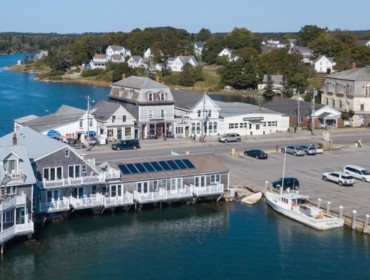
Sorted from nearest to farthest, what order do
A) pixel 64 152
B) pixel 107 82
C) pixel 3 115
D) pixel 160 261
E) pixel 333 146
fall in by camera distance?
1. pixel 160 261
2. pixel 64 152
3. pixel 333 146
4. pixel 3 115
5. pixel 107 82

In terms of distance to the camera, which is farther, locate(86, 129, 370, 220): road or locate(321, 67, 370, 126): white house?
locate(321, 67, 370, 126): white house

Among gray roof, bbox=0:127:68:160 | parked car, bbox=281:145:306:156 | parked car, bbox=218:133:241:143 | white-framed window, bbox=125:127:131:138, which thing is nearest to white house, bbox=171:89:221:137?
parked car, bbox=218:133:241:143

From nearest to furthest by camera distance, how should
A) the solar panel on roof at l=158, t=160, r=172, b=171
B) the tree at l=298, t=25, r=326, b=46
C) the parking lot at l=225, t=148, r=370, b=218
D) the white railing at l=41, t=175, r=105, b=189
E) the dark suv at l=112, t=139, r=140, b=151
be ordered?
1. the white railing at l=41, t=175, r=105, b=189
2. the solar panel on roof at l=158, t=160, r=172, b=171
3. the parking lot at l=225, t=148, r=370, b=218
4. the dark suv at l=112, t=139, r=140, b=151
5. the tree at l=298, t=25, r=326, b=46

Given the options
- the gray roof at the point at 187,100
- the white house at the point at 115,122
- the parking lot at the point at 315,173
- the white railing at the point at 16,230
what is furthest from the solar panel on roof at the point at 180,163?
the gray roof at the point at 187,100

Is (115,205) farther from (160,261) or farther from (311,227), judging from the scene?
(311,227)

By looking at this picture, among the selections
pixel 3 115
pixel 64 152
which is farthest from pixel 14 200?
pixel 3 115

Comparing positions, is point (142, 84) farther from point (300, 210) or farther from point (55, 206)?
point (55, 206)

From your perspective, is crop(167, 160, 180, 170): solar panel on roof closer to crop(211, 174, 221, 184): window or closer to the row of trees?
crop(211, 174, 221, 184): window

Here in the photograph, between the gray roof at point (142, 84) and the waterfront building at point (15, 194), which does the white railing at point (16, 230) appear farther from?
the gray roof at point (142, 84)
